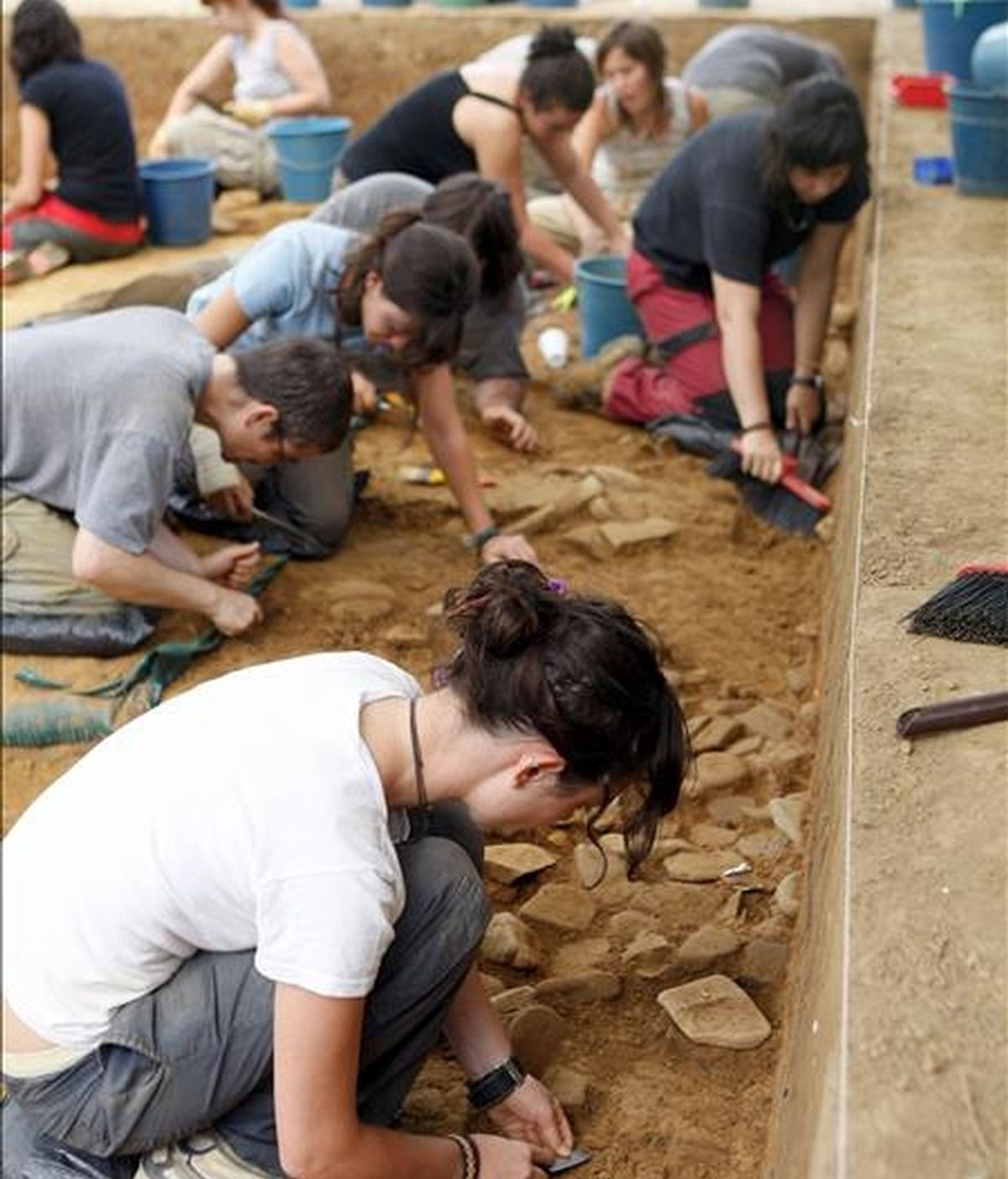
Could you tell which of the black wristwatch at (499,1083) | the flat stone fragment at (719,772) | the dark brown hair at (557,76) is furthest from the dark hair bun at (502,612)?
the dark brown hair at (557,76)

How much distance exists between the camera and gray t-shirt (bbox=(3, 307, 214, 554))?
3.38 metres

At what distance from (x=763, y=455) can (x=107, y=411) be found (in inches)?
70.1

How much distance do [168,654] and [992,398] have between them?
177cm

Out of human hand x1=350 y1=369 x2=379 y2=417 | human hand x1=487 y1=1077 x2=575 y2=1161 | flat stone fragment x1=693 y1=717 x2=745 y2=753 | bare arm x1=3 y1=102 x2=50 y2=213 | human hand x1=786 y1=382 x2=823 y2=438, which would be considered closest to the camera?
human hand x1=487 y1=1077 x2=575 y2=1161

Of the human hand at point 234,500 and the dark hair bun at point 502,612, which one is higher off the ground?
the dark hair bun at point 502,612

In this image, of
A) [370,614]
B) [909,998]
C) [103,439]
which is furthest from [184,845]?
[370,614]

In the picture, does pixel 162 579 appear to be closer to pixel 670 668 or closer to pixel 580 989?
pixel 670 668

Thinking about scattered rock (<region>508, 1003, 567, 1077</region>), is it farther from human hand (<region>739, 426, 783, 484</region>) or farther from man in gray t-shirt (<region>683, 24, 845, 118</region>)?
man in gray t-shirt (<region>683, 24, 845, 118</region>)

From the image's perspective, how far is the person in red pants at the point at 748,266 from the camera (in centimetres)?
420

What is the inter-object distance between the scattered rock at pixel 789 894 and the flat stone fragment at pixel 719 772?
360 mm

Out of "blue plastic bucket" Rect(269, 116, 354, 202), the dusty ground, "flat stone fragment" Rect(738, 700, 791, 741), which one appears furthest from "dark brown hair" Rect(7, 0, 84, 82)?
"flat stone fragment" Rect(738, 700, 791, 741)

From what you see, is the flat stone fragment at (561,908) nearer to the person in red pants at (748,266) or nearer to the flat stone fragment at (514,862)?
the flat stone fragment at (514,862)

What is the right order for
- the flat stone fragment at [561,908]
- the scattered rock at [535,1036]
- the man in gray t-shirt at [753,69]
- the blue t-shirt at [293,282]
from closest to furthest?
the scattered rock at [535,1036], the flat stone fragment at [561,908], the blue t-shirt at [293,282], the man in gray t-shirt at [753,69]

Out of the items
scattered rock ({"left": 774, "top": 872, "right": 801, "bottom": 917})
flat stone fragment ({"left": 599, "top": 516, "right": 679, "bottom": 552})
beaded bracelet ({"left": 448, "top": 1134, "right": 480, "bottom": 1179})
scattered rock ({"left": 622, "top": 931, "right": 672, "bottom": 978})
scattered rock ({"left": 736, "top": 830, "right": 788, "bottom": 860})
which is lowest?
flat stone fragment ({"left": 599, "top": 516, "right": 679, "bottom": 552})
